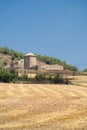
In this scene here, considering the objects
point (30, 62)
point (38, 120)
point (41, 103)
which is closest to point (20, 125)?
point (38, 120)

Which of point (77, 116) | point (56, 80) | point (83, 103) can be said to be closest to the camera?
point (77, 116)

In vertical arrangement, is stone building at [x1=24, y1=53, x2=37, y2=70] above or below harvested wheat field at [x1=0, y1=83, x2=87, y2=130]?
above

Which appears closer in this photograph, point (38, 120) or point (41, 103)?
point (38, 120)

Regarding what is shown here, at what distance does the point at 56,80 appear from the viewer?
71562mm

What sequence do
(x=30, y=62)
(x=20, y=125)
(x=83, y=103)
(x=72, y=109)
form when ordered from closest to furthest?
1. (x=20, y=125)
2. (x=72, y=109)
3. (x=83, y=103)
4. (x=30, y=62)

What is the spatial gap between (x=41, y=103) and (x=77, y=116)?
176 inches

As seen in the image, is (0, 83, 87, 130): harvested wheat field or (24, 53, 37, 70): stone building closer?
(0, 83, 87, 130): harvested wheat field

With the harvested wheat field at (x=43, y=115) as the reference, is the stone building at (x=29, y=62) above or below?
above

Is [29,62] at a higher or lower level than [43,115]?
higher

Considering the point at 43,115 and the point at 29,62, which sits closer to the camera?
the point at 43,115

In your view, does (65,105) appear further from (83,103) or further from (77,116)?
(77,116)

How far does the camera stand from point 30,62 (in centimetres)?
17500

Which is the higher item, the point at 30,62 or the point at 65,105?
the point at 30,62

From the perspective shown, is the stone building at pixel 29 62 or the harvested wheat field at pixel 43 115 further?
the stone building at pixel 29 62
